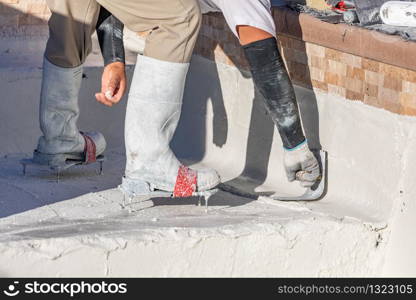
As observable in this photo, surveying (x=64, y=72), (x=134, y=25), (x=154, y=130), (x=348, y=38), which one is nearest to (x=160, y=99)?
(x=154, y=130)

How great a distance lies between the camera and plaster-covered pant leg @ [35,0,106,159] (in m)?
4.46

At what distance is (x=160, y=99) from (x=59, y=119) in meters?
0.61

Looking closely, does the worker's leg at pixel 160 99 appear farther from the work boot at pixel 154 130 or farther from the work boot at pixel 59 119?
the work boot at pixel 59 119

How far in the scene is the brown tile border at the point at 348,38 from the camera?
4.12 meters

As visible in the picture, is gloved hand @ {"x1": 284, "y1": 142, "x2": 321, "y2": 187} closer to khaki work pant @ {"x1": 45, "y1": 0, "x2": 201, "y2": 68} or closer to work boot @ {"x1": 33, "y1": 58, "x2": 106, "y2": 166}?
khaki work pant @ {"x1": 45, "y1": 0, "x2": 201, "y2": 68}

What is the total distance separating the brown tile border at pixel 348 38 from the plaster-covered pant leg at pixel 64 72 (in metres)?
0.79

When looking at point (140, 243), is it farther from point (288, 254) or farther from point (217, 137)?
point (217, 137)

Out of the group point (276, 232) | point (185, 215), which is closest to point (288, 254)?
point (276, 232)

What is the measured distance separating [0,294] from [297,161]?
4.44 feet

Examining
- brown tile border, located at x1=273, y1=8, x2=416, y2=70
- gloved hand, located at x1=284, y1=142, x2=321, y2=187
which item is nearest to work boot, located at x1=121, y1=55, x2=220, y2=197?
gloved hand, located at x1=284, y1=142, x2=321, y2=187

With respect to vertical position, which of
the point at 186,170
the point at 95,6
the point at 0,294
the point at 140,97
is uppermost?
the point at 95,6

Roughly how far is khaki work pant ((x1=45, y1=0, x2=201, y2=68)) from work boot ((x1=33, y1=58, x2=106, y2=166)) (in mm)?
55

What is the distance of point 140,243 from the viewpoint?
3.81 meters

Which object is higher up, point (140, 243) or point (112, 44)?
point (112, 44)
